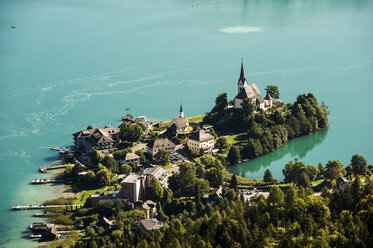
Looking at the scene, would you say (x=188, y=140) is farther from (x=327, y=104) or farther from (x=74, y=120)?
(x=327, y=104)

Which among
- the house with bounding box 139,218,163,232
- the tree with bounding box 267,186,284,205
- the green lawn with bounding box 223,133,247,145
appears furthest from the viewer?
the green lawn with bounding box 223,133,247,145

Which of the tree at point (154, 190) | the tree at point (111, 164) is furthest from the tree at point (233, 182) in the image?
the tree at point (111, 164)

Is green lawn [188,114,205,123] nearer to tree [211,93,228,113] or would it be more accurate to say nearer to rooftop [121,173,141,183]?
tree [211,93,228,113]

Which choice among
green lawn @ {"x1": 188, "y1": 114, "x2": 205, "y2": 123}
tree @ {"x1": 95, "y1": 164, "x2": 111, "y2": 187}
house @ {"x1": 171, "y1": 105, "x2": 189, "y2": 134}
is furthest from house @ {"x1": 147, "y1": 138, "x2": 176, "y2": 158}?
green lawn @ {"x1": 188, "y1": 114, "x2": 205, "y2": 123}

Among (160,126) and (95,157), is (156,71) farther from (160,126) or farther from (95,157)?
(95,157)

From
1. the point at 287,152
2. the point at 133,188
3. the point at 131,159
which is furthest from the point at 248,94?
the point at 133,188

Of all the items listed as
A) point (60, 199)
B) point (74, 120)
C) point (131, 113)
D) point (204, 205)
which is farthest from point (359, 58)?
point (60, 199)
